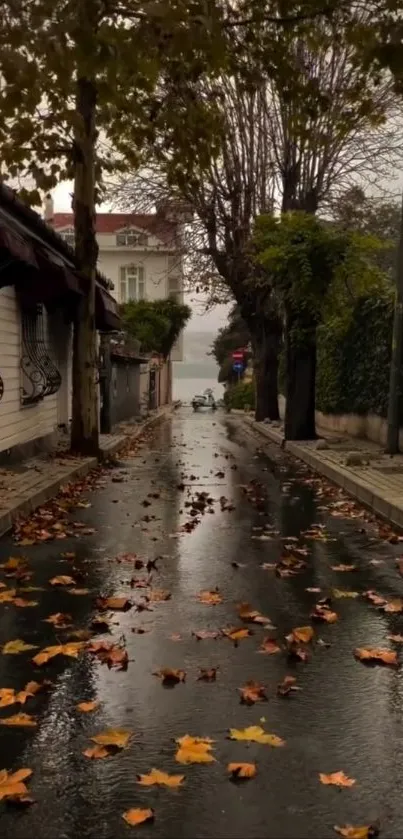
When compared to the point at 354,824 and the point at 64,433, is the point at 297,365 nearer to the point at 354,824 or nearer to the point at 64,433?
the point at 64,433

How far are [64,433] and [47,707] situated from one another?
1576 cm

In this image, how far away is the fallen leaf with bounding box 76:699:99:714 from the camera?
3.95 m

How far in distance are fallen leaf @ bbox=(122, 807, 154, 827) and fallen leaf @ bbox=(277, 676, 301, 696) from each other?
1.28m

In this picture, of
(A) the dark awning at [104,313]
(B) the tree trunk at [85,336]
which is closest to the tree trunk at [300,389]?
(A) the dark awning at [104,313]

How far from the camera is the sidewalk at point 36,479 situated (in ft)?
29.7

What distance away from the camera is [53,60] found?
6.46 metres

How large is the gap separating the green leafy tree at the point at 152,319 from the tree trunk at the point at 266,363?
18061 mm

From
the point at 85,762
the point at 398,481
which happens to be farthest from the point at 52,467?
the point at 85,762

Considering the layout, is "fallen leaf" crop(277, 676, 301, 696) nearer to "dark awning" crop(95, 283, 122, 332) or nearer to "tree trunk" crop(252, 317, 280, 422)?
"dark awning" crop(95, 283, 122, 332)

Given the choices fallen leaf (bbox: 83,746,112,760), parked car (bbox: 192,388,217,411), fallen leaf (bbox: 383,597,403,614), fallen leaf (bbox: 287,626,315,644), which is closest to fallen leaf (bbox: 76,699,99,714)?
fallen leaf (bbox: 83,746,112,760)

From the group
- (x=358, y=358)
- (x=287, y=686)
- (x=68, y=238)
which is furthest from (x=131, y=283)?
(x=287, y=686)

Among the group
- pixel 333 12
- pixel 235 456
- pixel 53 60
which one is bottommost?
pixel 235 456

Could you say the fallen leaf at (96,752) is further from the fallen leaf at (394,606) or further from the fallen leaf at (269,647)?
the fallen leaf at (394,606)

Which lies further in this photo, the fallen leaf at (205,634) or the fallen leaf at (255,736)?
the fallen leaf at (205,634)
